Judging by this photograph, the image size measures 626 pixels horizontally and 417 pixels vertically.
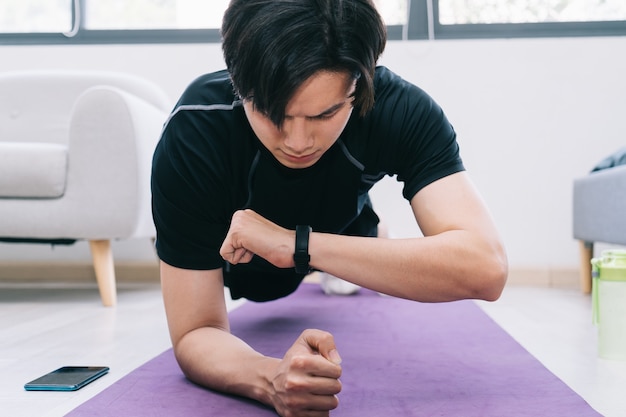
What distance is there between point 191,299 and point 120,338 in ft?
2.02

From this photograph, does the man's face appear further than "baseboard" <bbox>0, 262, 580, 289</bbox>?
No

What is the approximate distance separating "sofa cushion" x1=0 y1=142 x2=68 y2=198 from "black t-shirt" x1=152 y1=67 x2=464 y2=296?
1151 millimetres

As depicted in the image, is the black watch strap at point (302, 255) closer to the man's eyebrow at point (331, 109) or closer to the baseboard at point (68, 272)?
the man's eyebrow at point (331, 109)

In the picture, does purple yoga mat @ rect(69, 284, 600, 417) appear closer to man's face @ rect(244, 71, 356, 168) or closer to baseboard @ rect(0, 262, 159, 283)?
man's face @ rect(244, 71, 356, 168)

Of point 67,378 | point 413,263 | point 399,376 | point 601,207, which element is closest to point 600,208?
point 601,207

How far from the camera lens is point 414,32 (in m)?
3.04

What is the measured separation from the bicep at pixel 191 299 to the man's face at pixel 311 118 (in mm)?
275

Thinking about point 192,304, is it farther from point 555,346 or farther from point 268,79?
point 555,346

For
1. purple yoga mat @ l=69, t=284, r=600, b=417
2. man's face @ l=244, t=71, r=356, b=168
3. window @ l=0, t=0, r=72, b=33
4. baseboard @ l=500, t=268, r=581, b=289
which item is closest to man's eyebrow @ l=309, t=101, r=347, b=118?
man's face @ l=244, t=71, r=356, b=168

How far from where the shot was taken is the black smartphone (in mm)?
1109

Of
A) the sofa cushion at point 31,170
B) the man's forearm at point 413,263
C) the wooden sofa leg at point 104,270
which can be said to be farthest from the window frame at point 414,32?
the man's forearm at point 413,263

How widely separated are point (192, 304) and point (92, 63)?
2350mm

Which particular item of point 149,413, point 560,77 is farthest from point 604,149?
point 149,413

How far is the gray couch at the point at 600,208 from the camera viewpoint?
211cm
